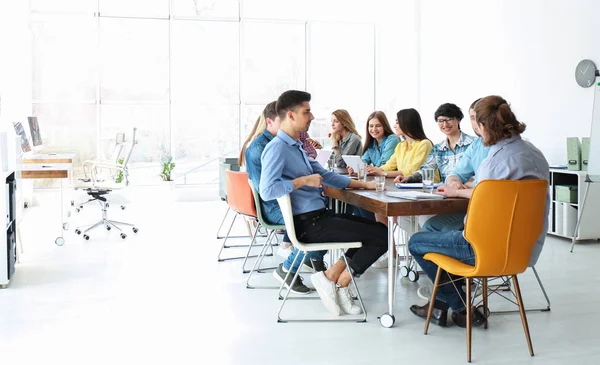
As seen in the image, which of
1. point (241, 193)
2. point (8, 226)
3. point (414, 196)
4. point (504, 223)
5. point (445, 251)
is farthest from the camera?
point (241, 193)

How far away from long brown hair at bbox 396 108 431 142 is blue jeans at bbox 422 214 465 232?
3.82 feet

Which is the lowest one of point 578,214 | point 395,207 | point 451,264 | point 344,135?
point 578,214

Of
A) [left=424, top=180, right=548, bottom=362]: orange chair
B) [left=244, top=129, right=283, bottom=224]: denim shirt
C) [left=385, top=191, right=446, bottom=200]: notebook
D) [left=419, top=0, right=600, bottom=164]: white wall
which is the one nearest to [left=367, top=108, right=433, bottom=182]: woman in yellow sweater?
[left=244, top=129, right=283, bottom=224]: denim shirt

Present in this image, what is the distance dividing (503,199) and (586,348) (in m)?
0.97

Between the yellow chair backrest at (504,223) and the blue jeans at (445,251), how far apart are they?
6.5 inches

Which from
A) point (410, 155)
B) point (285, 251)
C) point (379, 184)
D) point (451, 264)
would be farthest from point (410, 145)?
point (451, 264)

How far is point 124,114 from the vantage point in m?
10.2

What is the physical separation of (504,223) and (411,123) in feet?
7.63

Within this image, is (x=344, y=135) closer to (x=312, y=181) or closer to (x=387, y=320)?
(x=312, y=181)

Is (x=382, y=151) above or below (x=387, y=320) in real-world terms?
above

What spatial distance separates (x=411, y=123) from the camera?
5.14m

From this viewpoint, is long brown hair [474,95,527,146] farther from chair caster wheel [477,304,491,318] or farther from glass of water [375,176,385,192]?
chair caster wheel [477,304,491,318]

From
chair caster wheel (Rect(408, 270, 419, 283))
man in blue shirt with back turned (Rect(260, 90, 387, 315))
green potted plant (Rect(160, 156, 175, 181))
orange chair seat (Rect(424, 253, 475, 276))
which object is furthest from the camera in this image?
green potted plant (Rect(160, 156, 175, 181))

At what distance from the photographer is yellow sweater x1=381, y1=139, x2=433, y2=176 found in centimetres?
505
